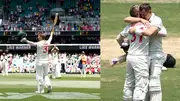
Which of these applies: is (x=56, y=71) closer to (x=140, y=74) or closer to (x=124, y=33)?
A: (x=124, y=33)

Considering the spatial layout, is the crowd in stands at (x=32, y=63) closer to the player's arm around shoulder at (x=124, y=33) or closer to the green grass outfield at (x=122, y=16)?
the green grass outfield at (x=122, y=16)

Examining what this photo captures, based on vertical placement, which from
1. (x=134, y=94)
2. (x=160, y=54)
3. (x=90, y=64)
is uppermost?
(x=160, y=54)

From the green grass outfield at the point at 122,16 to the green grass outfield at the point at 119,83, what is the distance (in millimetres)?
7976

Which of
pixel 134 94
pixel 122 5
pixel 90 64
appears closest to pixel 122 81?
pixel 134 94

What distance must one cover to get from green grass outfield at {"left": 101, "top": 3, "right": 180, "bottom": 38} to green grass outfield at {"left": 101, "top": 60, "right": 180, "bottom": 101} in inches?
314

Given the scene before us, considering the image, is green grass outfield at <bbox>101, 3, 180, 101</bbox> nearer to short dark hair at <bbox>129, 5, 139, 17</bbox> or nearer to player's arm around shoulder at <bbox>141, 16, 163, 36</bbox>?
short dark hair at <bbox>129, 5, 139, 17</bbox>

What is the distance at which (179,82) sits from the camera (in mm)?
13742

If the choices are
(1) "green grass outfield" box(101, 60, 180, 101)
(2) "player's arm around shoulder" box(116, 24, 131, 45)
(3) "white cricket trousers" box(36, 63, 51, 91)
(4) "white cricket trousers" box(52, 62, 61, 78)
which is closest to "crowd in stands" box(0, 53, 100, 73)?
(4) "white cricket trousers" box(52, 62, 61, 78)

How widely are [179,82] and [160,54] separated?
19.5 ft

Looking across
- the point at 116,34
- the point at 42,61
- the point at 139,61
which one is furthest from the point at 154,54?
the point at 116,34

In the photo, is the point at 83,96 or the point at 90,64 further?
the point at 90,64

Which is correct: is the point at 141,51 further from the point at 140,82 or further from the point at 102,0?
the point at 102,0

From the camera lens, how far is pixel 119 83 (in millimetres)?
13695

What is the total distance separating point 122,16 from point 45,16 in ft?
52.5
